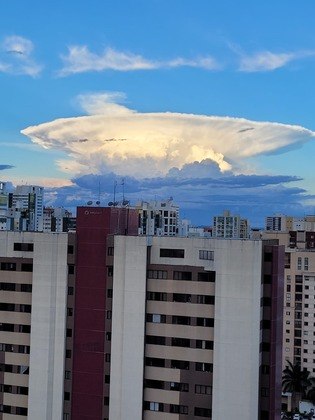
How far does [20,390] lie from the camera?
31672 mm

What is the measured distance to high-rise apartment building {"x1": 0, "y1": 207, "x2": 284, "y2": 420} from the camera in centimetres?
2889

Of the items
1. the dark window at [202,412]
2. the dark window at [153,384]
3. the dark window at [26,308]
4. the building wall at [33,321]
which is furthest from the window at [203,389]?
the dark window at [26,308]

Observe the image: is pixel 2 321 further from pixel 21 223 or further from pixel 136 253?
pixel 21 223

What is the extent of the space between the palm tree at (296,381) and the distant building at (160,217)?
91.0 ft

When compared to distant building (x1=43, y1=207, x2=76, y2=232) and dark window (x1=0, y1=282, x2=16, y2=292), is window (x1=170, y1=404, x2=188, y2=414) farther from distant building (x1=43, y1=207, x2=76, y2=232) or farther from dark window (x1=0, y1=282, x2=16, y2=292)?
distant building (x1=43, y1=207, x2=76, y2=232)

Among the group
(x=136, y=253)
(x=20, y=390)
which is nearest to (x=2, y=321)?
(x=20, y=390)

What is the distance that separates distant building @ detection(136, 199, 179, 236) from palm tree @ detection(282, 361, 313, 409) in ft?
91.0

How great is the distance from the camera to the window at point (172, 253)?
101 ft

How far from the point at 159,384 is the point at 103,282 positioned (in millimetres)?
5714

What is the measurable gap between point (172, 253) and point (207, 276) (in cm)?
212

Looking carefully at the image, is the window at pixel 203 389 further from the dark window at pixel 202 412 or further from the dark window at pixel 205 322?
the dark window at pixel 205 322

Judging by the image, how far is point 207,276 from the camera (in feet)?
99.3

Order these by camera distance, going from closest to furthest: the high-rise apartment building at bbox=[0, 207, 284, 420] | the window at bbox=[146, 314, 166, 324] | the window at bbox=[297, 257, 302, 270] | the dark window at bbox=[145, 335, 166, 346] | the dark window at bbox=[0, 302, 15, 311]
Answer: the high-rise apartment building at bbox=[0, 207, 284, 420], the dark window at bbox=[145, 335, 166, 346], the window at bbox=[146, 314, 166, 324], the dark window at bbox=[0, 302, 15, 311], the window at bbox=[297, 257, 302, 270]

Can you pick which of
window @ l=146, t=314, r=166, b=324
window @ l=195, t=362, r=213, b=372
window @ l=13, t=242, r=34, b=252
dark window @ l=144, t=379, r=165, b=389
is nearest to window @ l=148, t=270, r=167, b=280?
window @ l=146, t=314, r=166, b=324
